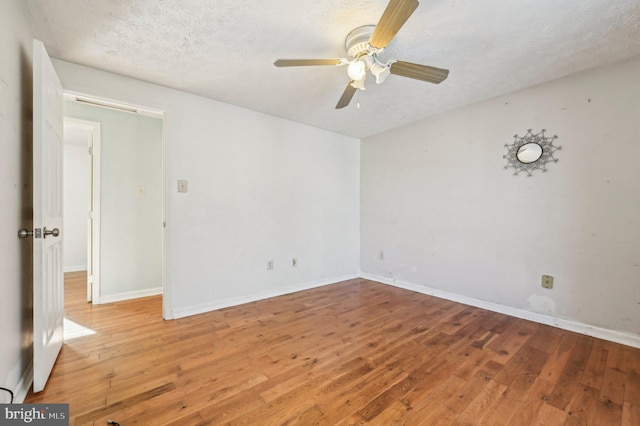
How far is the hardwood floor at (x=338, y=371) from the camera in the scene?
141 centimetres

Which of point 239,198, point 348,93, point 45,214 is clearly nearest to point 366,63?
point 348,93

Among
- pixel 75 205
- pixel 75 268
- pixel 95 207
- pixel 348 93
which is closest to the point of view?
pixel 348 93

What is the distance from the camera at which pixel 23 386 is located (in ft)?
4.91

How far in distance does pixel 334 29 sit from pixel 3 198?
2.05 metres

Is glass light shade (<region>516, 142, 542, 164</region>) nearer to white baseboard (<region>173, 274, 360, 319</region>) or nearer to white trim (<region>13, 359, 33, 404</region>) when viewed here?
white baseboard (<region>173, 274, 360, 319</region>)

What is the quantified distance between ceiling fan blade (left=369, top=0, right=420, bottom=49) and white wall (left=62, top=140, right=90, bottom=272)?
559cm

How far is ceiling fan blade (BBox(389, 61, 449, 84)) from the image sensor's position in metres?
1.73

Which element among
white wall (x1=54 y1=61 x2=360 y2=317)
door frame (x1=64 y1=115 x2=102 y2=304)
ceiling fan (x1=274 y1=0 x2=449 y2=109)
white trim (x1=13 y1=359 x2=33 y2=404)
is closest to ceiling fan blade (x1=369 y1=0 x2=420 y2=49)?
ceiling fan (x1=274 y1=0 x2=449 y2=109)

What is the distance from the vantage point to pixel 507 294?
9.19ft

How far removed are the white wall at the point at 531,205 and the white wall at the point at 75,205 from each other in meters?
5.46

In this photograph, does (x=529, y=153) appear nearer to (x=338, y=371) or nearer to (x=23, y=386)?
(x=338, y=371)

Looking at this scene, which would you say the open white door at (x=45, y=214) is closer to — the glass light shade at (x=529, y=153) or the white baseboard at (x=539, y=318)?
the white baseboard at (x=539, y=318)

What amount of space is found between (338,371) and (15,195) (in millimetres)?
2174

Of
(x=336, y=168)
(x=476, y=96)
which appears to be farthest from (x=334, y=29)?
(x=336, y=168)
